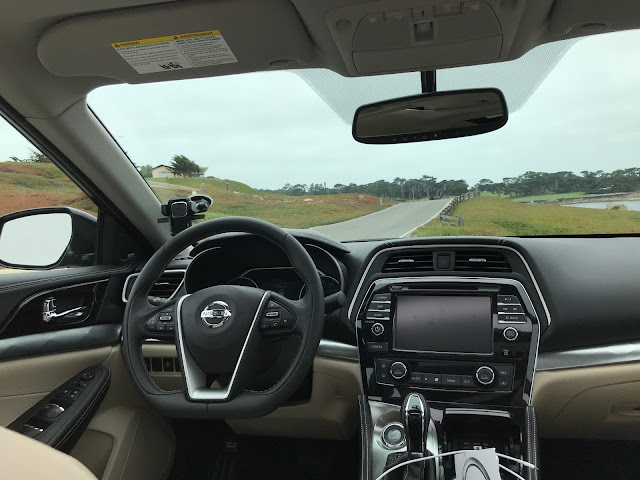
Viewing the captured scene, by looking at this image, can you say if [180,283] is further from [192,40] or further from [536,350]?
[536,350]

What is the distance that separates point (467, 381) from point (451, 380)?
71 mm

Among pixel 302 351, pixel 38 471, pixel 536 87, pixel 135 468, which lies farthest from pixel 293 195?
pixel 38 471

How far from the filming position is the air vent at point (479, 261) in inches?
103

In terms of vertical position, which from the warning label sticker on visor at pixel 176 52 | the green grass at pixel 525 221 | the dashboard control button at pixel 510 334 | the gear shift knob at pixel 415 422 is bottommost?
the gear shift knob at pixel 415 422

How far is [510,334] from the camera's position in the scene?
8.04 feet

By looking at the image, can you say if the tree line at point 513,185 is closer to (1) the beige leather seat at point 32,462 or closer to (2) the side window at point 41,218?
(2) the side window at point 41,218

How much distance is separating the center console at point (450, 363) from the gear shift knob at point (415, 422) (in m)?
0.16

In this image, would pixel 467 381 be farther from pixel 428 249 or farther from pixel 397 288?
pixel 428 249

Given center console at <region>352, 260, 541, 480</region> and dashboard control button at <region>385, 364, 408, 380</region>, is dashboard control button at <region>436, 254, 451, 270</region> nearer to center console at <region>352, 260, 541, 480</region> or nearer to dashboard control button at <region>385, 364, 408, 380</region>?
center console at <region>352, 260, 541, 480</region>

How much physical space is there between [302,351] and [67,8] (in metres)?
1.45

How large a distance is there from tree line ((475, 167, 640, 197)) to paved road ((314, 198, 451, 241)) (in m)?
0.36

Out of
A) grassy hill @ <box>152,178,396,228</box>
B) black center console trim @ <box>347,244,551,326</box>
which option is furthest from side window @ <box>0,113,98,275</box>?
black center console trim @ <box>347,244,551,326</box>

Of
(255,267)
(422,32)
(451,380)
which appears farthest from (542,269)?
(255,267)

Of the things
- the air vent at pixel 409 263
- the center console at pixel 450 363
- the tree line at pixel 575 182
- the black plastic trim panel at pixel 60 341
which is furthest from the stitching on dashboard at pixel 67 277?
the tree line at pixel 575 182
